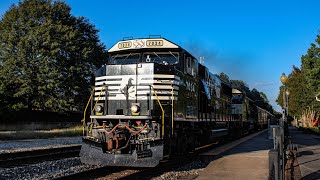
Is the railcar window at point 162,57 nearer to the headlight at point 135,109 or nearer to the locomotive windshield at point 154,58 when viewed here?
the locomotive windshield at point 154,58

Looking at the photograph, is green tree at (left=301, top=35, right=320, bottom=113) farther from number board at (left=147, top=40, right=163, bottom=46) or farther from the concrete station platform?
number board at (left=147, top=40, right=163, bottom=46)

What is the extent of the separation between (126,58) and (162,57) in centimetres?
124

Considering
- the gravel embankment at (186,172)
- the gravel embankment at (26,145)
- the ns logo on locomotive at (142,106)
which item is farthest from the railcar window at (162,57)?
the gravel embankment at (26,145)

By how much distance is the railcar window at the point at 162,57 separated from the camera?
1129cm

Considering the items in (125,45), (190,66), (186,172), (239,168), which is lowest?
(186,172)

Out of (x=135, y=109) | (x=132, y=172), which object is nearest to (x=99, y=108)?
(x=135, y=109)

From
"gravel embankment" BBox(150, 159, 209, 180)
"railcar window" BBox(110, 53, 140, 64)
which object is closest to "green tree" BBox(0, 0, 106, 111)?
"railcar window" BBox(110, 53, 140, 64)

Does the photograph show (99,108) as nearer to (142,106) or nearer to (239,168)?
(142,106)

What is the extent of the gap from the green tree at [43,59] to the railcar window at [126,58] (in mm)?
26193

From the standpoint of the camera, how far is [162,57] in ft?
37.3

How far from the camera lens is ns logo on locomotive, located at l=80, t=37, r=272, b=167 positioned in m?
9.23

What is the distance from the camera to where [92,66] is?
133 feet

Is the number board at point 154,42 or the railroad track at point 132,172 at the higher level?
the number board at point 154,42

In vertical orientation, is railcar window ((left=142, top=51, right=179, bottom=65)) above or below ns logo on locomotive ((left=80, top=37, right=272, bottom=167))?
above
